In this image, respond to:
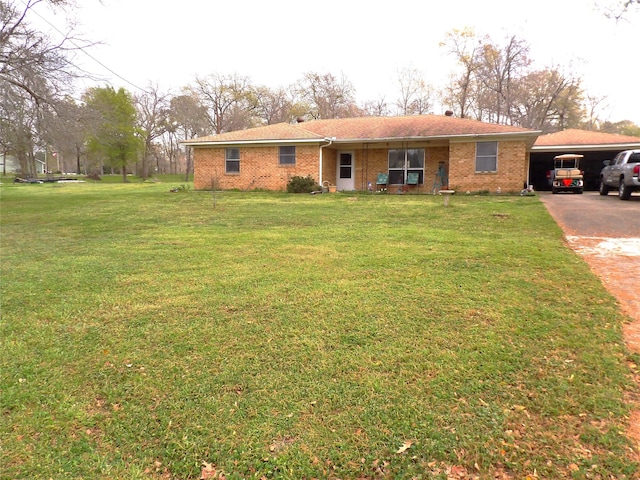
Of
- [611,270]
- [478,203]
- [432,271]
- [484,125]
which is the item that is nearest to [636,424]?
[432,271]

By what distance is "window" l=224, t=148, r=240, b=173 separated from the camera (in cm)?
1958

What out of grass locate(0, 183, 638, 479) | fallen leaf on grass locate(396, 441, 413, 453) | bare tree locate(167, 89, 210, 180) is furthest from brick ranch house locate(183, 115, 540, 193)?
bare tree locate(167, 89, 210, 180)

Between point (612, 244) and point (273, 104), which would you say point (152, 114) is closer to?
point (273, 104)

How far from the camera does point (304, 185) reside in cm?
1791

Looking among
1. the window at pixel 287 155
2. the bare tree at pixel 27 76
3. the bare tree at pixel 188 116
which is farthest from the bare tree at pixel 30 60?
the bare tree at pixel 188 116

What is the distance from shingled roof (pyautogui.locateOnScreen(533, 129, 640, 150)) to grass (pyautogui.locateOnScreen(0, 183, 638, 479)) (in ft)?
60.3

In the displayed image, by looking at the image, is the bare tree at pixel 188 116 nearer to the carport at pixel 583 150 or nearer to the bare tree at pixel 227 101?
the bare tree at pixel 227 101

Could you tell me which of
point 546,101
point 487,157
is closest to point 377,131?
point 487,157

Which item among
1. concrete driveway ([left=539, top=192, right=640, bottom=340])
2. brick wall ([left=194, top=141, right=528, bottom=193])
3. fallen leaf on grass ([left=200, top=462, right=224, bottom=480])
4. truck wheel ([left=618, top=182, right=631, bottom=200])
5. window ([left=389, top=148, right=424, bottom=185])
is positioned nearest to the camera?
fallen leaf on grass ([left=200, top=462, right=224, bottom=480])

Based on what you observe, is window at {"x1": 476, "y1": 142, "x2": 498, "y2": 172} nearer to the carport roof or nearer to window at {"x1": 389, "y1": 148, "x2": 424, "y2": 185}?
window at {"x1": 389, "y1": 148, "x2": 424, "y2": 185}

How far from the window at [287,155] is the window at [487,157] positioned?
25.1ft

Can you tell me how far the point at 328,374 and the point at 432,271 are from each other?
2.70 metres

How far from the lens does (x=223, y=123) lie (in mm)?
47906

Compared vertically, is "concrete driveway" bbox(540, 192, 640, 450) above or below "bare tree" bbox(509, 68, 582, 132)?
below
